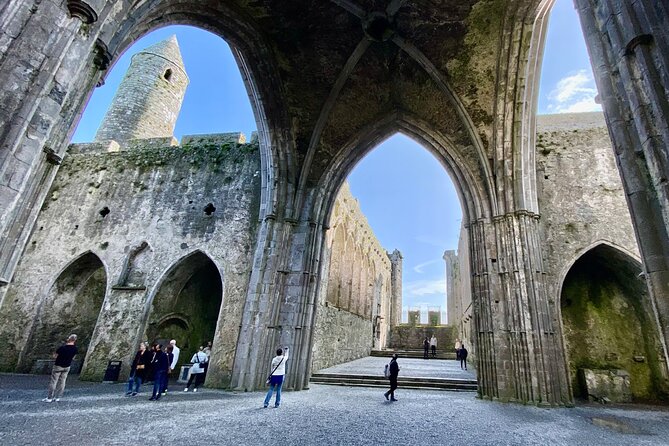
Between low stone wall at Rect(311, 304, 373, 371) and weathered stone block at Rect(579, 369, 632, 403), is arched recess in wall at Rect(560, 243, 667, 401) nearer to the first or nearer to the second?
weathered stone block at Rect(579, 369, 632, 403)

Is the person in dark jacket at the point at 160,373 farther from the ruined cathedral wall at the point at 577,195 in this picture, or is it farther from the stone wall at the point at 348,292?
the ruined cathedral wall at the point at 577,195

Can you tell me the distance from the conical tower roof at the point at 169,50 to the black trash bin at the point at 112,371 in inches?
570

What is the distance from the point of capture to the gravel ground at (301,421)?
3961mm

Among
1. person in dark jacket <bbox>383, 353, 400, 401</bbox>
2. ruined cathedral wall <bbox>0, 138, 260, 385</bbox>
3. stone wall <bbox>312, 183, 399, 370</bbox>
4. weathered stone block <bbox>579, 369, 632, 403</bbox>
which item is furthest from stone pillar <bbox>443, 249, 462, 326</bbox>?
ruined cathedral wall <bbox>0, 138, 260, 385</bbox>

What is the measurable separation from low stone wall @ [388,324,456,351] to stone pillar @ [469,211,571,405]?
1694 centimetres

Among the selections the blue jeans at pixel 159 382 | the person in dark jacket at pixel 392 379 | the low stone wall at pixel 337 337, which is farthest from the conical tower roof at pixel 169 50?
the person in dark jacket at pixel 392 379

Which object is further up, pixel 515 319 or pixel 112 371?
pixel 515 319

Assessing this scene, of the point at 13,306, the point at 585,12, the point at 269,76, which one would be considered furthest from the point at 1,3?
the point at 13,306

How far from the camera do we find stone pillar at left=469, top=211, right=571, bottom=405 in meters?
7.36

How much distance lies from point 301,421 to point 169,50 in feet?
61.0

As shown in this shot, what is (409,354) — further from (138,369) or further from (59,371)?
(59,371)

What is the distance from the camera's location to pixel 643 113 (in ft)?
8.49

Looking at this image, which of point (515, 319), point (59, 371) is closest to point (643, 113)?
point (515, 319)

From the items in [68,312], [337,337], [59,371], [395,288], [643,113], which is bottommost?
[59,371]
